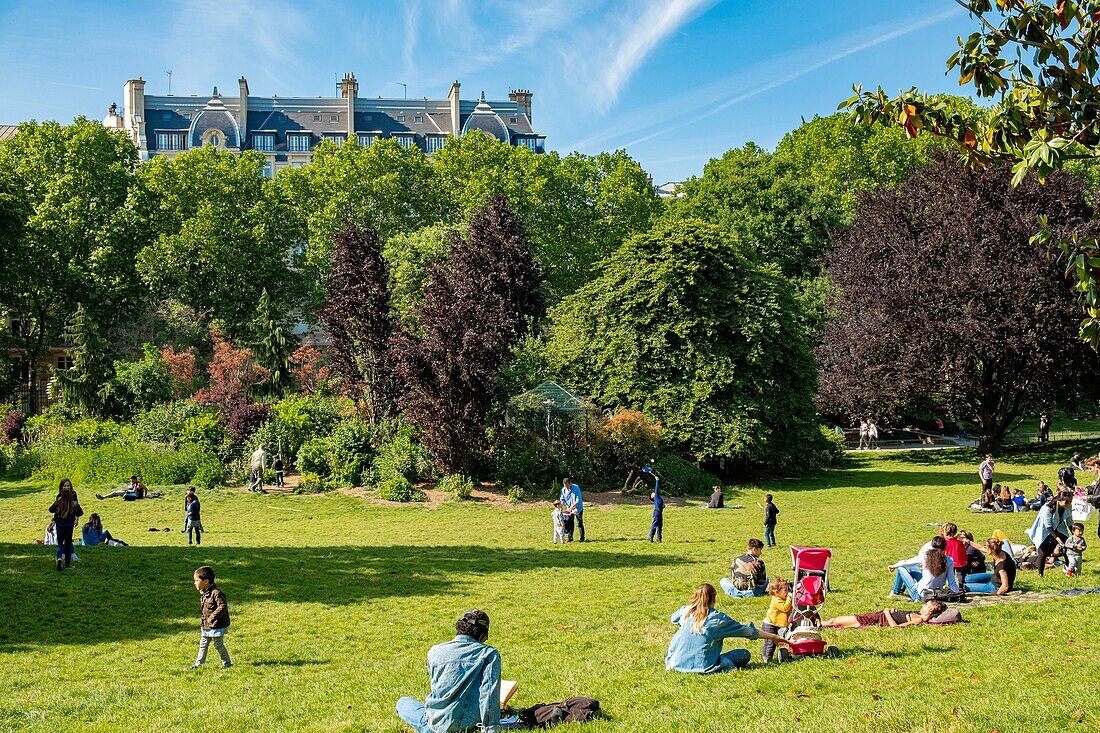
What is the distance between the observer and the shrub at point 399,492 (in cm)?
→ 2978

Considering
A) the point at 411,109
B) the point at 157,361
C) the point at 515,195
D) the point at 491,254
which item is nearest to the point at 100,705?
the point at 491,254

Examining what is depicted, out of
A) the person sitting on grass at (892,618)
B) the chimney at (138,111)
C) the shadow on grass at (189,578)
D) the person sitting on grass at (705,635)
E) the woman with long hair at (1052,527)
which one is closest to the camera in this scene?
the person sitting on grass at (705,635)

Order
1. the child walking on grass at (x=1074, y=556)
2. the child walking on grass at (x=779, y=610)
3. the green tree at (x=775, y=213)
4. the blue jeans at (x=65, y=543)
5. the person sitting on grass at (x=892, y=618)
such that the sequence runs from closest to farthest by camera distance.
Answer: the child walking on grass at (x=779, y=610) → the person sitting on grass at (x=892, y=618) → the child walking on grass at (x=1074, y=556) → the blue jeans at (x=65, y=543) → the green tree at (x=775, y=213)

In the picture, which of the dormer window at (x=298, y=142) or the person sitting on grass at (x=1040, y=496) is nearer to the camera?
the person sitting on grass at (x=1040, y=496)

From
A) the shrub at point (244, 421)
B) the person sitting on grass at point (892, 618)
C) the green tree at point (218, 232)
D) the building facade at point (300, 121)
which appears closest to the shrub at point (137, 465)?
the shrub at point (244, 421)

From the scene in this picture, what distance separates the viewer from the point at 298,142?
101 m

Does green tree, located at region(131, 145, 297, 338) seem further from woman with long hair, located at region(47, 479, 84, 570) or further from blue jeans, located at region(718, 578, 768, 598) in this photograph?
blue jeans, located at region(718, 578, 768, 598)

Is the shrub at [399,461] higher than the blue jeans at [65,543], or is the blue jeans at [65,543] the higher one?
the shrub at [399,461]

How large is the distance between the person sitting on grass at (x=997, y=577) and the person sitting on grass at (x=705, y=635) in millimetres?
5642

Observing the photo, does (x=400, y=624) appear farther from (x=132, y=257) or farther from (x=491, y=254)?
(x=132, y=257)

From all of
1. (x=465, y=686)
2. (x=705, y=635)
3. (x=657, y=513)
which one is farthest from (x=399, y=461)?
(x=465, y=686)

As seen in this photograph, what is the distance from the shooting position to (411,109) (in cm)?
10438

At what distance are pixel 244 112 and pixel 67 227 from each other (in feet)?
167

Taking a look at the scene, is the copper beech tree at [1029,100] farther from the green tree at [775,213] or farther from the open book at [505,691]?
the green tree at [775,213]
